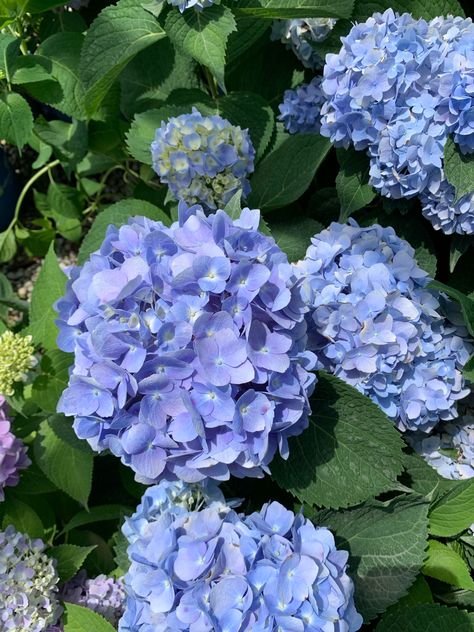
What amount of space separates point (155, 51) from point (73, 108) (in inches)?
9.6

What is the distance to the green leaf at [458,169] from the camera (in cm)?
115

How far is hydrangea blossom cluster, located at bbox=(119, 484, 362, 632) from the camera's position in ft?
2.79

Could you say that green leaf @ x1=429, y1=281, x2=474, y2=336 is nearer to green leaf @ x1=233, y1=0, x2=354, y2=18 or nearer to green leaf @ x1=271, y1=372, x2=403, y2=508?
green leaf @ x1=271, y1=372, x2=403, y2=508

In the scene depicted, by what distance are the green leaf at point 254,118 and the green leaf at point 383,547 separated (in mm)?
769

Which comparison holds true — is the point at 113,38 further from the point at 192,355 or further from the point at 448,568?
the point at 448,568

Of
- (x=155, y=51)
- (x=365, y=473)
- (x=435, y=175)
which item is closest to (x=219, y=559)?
(x=365, y=473)

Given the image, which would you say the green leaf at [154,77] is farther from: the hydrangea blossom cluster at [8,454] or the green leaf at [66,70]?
the hydrangea blossom cluster at [8,454]

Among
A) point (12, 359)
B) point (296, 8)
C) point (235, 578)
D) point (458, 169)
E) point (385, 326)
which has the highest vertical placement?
point (296, 8)

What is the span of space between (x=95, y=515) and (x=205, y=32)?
36.4 inches

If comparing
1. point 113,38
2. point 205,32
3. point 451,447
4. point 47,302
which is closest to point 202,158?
point 205,32

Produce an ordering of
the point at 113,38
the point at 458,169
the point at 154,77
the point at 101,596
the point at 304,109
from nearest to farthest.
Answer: the point at 458,169, the point at 101,596, the point at 113,38, the point at 304,109, the point at 154,77

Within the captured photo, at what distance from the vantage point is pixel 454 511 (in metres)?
1.13

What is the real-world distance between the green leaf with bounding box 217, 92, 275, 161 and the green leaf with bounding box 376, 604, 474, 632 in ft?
2.98

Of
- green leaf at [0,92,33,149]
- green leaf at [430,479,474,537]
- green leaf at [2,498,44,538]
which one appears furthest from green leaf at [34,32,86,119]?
green leaf at [430,479,474,537]
